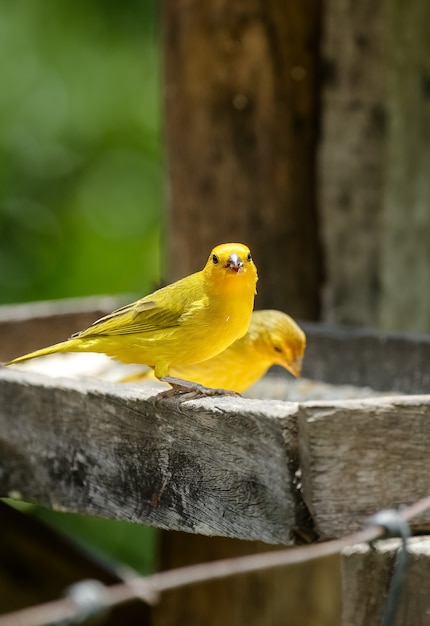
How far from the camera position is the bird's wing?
2.93 m

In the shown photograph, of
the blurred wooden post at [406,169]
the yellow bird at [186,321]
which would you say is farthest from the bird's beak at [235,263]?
the blurred wooden post at [406,169]

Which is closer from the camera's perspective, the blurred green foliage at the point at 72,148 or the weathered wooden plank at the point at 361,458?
the weathered wooden plank at the point at 361,458

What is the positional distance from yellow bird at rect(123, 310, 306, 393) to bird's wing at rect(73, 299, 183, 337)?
371 millimetres

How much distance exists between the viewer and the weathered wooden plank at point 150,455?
2.28 metres

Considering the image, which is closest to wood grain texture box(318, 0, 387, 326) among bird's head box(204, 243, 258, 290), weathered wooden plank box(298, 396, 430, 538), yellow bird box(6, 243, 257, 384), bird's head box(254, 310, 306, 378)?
bird's head box(254, 310, 306, 378)

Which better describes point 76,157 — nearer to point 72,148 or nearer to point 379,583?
point 72,148

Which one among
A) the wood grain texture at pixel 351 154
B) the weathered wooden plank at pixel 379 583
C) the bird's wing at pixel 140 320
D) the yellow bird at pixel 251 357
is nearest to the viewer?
the weathered wooden plank at pixel 379 583

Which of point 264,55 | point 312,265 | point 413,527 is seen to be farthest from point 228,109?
point 413,527

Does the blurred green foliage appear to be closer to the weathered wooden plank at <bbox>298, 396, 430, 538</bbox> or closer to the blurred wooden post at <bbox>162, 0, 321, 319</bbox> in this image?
the blurred wooden post at <bbox>162, 0, 321, 319</bbox>

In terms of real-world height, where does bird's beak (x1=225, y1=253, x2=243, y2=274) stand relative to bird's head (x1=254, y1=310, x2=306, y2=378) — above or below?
above

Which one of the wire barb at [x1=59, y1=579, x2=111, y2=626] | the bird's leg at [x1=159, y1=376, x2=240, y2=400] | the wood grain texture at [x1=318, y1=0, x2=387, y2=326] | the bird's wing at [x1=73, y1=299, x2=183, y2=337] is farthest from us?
the wood grain texture at [x1=318, y1=0, x2=387, y2=326]

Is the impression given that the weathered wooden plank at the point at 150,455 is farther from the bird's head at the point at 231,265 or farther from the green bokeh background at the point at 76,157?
the green bokeh background at the point at 76,157

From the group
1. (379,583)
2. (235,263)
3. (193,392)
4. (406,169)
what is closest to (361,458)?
(379,583)

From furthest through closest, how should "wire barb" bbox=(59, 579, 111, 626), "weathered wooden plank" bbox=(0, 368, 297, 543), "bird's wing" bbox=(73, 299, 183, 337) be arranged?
"bird's wing" bbox=(73, 299, 183, 337)
"weathered wooden plank" bbox=(0, 368, 297, 543)
"wire barb" bbox=(59, 579, 111, 626)
